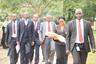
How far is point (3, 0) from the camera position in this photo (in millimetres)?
41250

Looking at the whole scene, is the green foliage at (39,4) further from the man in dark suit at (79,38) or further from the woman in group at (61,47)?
the man in dark suit at (79,38)

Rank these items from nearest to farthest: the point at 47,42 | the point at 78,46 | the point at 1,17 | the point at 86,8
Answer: the point at 78,46 → the point at 47,42 → the point at 1,17 → the point at 86,8

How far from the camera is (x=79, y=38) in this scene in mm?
10438

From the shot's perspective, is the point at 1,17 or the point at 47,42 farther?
the point at 1,17

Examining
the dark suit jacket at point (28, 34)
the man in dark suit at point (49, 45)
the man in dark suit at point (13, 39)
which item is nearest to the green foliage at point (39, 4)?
the man in dark suit at point (49, 45)

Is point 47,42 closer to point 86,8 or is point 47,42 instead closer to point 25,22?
point 25,22

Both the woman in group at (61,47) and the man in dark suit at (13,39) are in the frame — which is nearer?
the woman in group at (61,47)

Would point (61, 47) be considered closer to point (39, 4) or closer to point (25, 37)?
point (25, 37)

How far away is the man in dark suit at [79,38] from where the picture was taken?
34.0 ft

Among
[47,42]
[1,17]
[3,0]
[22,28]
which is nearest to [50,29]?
[47,42]

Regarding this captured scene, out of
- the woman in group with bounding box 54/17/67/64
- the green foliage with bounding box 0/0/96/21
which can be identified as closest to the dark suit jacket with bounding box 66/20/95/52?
the woman in group with bounding box 54/17/67/64

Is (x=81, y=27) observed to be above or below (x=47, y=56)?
above

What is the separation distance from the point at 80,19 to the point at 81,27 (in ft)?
0.69

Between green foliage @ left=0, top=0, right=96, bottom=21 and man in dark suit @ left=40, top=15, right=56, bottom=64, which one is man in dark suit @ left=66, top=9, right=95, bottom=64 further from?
green foliage @ left=0, top=0, right=96, bottom=21
